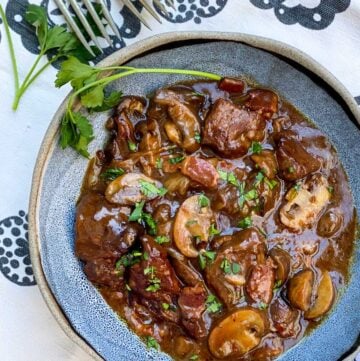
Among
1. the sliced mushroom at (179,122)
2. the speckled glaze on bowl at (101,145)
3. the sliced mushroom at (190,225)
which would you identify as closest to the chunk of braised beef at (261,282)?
the sliced mushroom at (190,225)

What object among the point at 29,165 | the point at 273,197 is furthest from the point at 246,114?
the point at 29,165

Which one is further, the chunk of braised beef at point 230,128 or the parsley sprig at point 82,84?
the chunk of braised beef at point 230,128

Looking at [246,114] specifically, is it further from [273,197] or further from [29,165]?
[29,165]

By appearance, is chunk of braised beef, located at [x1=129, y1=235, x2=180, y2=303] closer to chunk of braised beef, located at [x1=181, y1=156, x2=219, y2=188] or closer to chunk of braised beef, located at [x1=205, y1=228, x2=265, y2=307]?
chunk of braised beef, located at [x1=205, y1=228, x2=265, y2=307]

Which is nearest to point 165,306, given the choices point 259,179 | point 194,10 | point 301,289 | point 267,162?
point 301,289

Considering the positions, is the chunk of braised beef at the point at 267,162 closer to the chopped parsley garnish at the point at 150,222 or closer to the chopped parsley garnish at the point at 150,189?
the chopped parsley garnish at the point at 150,189
